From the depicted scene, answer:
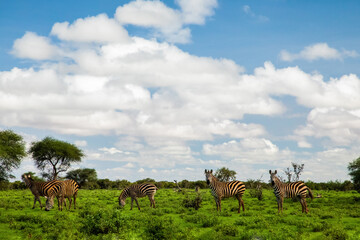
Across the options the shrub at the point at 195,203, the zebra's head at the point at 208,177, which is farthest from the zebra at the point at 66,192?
the zebra's head at the point at 208,177

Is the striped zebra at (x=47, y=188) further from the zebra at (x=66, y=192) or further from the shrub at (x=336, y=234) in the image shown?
the shrub at (x=336, y=234)

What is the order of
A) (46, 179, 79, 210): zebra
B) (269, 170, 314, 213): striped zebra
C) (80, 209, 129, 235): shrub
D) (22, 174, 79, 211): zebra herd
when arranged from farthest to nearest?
1. (22, 174, 79, 211): zebra herd
2. (46, 179, 79, 210): zebra
3. (269, 170, 314, 213): striped zebra
4. (80, 209, 129, 235): shrub

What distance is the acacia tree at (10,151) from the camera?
52562mm

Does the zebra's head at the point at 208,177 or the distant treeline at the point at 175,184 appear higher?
the zebra's head at the point at 208,177

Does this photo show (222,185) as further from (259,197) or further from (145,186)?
(259,197)

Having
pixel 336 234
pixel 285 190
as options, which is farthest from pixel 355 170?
pixel 336 234

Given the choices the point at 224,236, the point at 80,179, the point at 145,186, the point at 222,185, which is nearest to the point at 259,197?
the point at 222,185

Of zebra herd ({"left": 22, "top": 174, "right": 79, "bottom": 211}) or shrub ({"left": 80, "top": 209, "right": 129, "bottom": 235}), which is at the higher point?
zebra herd ({"left": 22, "top": 174, "right": 79, "bottom": 211})

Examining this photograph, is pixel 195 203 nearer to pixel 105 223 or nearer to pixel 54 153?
pixel 105 223

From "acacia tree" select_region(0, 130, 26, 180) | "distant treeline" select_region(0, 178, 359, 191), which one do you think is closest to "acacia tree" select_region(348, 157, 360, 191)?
"distant treeline" select_region(0, 178, 359, 191)

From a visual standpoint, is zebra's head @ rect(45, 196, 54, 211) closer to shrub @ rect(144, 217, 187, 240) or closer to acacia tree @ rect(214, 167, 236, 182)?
shrub @ rect(144, 217, 187, 240)

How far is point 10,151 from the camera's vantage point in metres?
52.8

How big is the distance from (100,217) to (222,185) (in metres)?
9.63

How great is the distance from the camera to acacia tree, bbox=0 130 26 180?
5256cm
